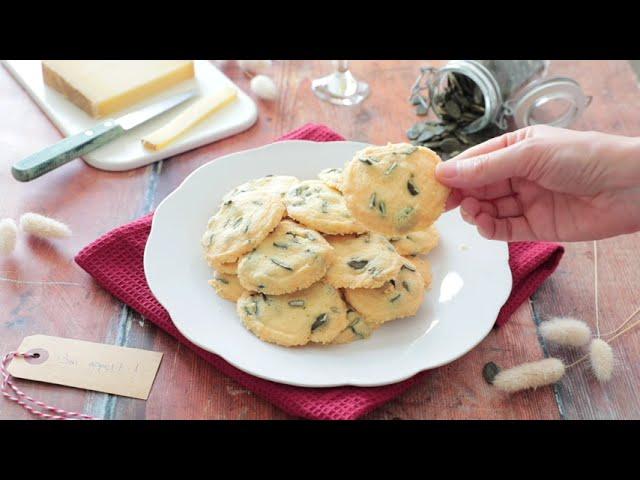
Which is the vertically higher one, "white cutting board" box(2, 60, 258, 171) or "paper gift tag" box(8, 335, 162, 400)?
"white cutting board" box(2, 60, 258, 171)

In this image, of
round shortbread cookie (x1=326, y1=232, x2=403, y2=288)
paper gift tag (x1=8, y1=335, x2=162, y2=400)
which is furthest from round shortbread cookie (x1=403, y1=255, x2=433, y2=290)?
paper gift tag (x1=8, y1=335, x2=162, y2=400)

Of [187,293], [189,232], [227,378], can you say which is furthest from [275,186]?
[227,378]

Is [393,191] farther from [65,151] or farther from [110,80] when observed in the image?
[110,80]

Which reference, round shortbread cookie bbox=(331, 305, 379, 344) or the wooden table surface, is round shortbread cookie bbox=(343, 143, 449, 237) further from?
the wooden table surface

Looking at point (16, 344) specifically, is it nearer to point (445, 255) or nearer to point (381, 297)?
point (381, 297)

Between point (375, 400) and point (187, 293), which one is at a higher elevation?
point (187, 293)

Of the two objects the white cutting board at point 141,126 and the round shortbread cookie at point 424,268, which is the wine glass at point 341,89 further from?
the round shortbread cookie at point 424,268
